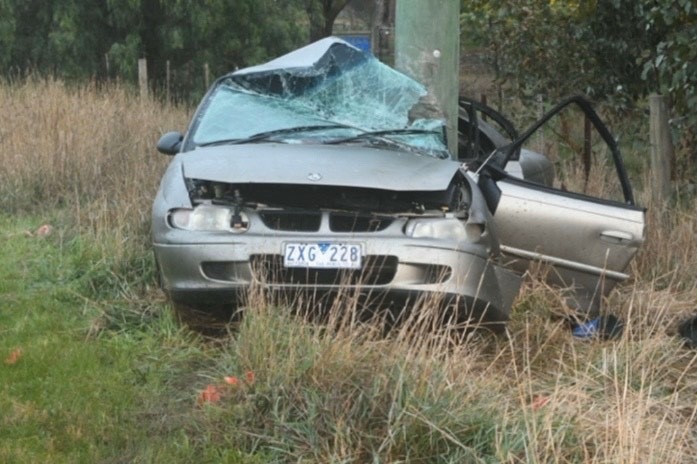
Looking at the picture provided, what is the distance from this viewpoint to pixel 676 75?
9.22 meters

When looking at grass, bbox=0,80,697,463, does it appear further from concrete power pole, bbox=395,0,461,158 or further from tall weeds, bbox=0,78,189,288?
concrete power pole, bbox=395,0,461,158

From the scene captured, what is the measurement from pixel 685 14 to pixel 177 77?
59.7 ft

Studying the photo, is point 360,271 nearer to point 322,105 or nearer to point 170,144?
point 322,105

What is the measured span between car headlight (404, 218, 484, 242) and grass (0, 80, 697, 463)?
54 cm

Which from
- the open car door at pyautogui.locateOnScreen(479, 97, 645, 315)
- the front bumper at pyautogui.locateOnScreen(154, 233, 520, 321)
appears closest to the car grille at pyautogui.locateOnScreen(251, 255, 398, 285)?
the front bumper at pyautogui.locateOnScreen(154, 233, 520, 321)

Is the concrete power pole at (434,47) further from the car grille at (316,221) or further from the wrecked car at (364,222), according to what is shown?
the car grille at (316,221)

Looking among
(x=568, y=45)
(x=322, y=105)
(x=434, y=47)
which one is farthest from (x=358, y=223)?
(x=568, y=45)

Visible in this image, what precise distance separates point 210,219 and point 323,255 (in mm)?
678

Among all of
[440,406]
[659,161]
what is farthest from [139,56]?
[440,406]

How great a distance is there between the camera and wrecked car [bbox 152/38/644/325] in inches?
238

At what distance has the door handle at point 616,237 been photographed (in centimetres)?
680

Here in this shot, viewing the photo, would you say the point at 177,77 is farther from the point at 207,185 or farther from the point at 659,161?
the point at 207,185

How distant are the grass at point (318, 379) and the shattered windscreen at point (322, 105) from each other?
1105 millimetres

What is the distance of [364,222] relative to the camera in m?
6.22
